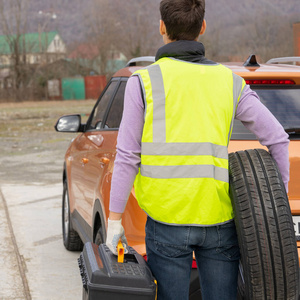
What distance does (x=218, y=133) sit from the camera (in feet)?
8.63

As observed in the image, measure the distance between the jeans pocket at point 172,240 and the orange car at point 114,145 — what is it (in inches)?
25.4

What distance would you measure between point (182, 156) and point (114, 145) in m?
1.68

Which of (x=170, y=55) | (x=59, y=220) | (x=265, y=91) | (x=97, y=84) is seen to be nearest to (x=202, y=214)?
(x=170, y=55)

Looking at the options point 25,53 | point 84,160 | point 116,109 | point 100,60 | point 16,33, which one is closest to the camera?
point 116,109

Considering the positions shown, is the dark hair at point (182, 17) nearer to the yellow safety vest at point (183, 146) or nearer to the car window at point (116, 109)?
the yellow safety vest at point (183, 146)

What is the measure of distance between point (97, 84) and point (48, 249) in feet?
204

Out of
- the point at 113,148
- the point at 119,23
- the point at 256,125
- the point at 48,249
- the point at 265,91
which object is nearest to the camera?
the point at 256,125

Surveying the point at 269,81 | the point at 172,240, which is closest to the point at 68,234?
the point at 269,81

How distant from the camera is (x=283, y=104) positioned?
3.94 meters

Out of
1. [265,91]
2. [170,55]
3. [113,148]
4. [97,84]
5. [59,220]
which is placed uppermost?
[170,55]

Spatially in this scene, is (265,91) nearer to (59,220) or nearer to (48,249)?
(48,249)

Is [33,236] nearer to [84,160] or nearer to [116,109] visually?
[84,160]

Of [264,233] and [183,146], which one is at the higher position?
[183,146]

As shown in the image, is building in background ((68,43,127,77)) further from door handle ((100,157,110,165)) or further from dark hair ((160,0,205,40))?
dark hair ((160,0,205,40))
